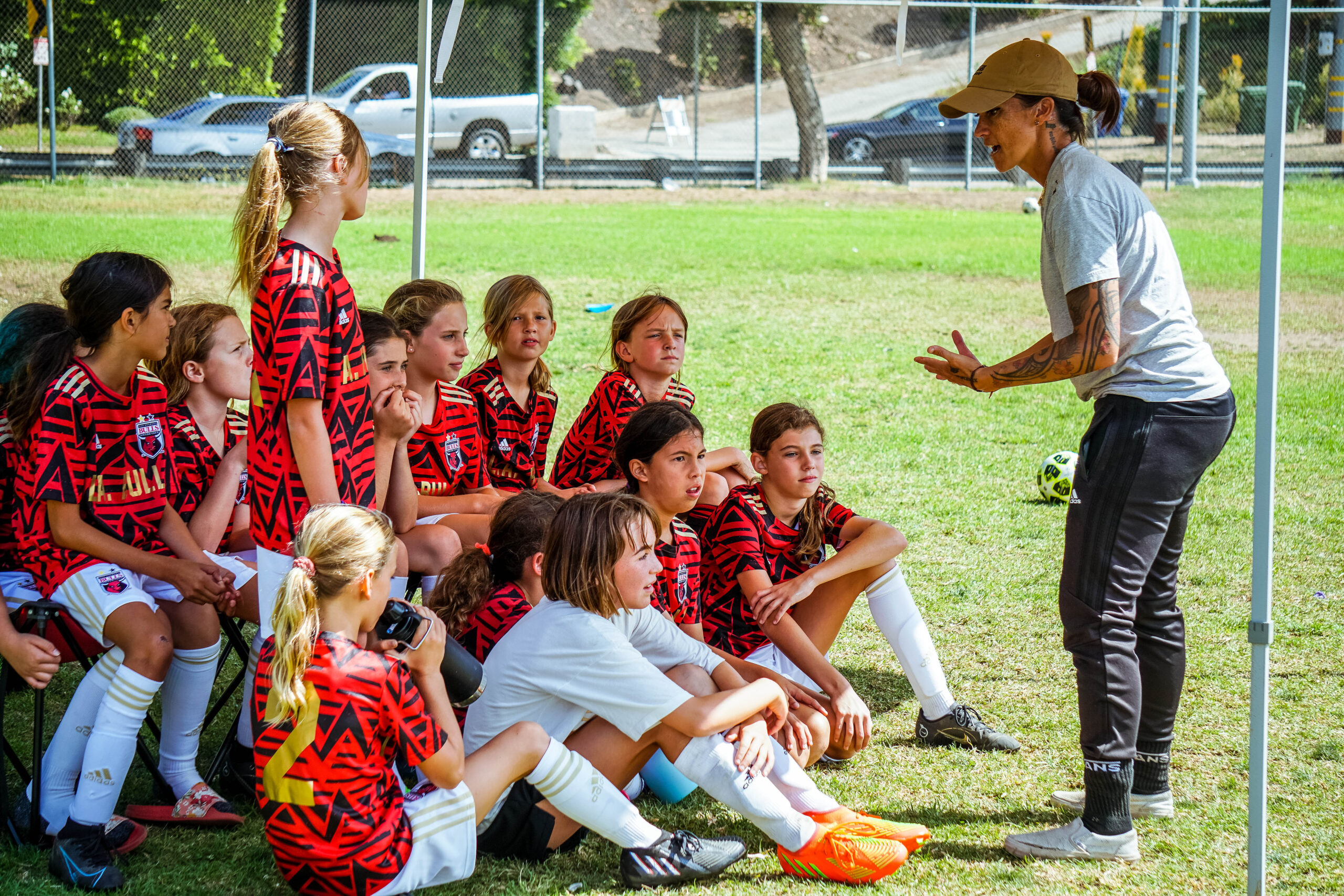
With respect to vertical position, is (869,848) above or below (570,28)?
below

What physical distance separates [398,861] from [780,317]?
9170 millimetres

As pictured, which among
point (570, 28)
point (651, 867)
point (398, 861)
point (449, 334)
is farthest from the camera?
point (570, 28)

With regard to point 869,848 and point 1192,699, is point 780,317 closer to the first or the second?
point 1192,699

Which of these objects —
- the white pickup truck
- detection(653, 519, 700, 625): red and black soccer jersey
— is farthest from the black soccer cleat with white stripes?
the white pickup truck

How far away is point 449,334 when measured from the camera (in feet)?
13.2

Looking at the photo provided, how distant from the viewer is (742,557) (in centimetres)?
361

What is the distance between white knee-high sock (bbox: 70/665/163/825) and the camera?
113 inches

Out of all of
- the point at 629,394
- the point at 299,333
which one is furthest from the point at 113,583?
the point at 629,394

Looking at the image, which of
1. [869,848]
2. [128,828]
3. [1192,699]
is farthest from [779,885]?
[1192,699]

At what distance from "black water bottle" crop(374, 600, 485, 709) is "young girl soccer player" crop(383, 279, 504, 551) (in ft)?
3.32

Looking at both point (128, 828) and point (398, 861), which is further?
point (128, 828)

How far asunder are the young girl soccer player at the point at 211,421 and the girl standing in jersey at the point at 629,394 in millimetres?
1140

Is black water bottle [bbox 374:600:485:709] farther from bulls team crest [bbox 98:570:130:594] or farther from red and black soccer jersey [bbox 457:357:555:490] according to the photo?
red and black soccer jersey [bbox 457:357:555:490]

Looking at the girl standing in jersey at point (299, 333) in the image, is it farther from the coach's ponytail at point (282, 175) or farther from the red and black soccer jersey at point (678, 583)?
the red and black soccer jersey at point (678, 583)
